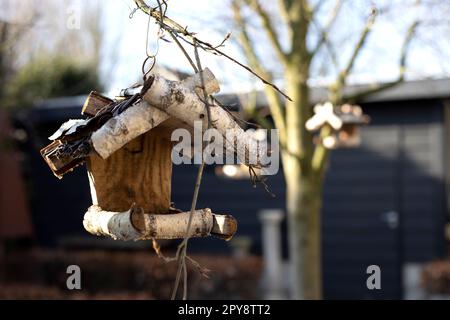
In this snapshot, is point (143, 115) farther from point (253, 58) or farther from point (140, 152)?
point (253, 58)

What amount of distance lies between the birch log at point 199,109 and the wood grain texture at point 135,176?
1.22 feet

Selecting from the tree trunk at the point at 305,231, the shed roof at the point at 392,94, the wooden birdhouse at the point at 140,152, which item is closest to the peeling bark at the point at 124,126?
the wooden birdhouse at the point at 140,152

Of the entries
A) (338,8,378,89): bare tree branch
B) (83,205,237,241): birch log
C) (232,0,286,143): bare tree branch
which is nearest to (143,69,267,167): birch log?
(83,205,237,241): birch log

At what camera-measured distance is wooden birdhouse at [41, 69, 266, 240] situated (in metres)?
2.77

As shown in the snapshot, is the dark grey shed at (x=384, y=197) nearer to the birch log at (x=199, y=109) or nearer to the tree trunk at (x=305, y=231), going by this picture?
the tree trunk at (x=305, y=231)

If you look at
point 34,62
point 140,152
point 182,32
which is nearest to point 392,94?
point 34,62

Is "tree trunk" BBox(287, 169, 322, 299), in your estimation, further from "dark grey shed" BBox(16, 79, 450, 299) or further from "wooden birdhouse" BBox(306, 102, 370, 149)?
"dark grey shed" BBox(16, 79, 450, 299)

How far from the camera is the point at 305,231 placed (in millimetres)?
6973

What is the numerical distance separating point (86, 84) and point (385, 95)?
23.2ft

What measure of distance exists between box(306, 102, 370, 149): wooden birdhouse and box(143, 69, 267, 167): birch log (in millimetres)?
3789

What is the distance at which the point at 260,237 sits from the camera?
41.3 ft

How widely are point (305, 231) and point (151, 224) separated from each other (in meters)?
4.20
